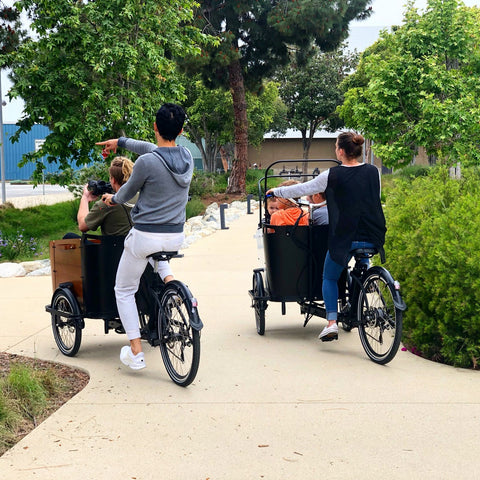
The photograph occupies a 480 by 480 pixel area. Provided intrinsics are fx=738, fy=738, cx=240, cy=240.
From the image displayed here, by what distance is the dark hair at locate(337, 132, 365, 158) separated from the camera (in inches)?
226

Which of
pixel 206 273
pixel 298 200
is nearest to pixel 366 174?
pixel 298 200

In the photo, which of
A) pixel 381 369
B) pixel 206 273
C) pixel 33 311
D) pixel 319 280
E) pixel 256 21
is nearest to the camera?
pixel 381 369

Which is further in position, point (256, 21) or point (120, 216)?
point (256, 21)

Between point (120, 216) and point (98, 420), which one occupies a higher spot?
point (120, 216)

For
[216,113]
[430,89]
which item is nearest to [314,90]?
[216,113]

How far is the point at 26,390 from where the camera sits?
4.71m

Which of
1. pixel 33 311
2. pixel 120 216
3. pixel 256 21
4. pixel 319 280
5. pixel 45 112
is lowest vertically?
pixel 33 311

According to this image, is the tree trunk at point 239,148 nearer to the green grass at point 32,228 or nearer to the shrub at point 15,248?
the green grass at point 32,228

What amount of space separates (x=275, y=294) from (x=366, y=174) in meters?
1.36

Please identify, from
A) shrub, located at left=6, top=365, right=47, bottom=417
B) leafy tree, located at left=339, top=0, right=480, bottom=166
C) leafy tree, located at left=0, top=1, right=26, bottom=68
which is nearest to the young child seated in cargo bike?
shrub, located at left=6, top=365, right=47, bottom=417

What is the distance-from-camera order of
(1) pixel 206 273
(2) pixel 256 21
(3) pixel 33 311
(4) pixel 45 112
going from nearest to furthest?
(3) pixel 33 311
(1) pixel 206 273
(4) pixel 45 112
(2) pixel 256 21

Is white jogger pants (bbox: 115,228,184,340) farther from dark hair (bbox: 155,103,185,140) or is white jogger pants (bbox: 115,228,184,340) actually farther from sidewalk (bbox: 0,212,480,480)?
dark hair (bbox: 155,103,185,140)

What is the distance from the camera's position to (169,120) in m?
5.07

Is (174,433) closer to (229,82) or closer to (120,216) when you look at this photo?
(120,216)
